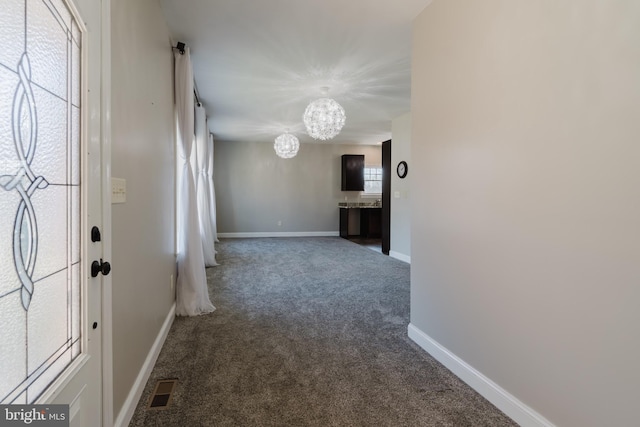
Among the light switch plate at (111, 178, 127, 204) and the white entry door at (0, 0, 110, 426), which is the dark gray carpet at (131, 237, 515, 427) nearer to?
the white entry door at (0, 0, 110, 426)

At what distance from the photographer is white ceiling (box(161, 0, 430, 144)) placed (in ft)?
7.80

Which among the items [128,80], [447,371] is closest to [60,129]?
[128,80]

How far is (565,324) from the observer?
1.34 metres

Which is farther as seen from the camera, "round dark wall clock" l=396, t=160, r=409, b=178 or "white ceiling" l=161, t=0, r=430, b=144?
"round dark wall clock" l=396, t=160, r=409, b=178

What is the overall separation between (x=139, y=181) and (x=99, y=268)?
0.83m

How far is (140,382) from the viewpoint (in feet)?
5.59

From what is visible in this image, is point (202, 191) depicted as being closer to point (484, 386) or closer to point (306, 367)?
point (306, 367)

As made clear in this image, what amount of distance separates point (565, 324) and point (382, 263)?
3.85 m

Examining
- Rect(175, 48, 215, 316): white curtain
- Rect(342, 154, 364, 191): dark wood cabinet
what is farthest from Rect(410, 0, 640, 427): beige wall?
Rect(342, 154, 364, 191): dark wood cabinet

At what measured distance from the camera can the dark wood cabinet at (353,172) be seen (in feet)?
27.8

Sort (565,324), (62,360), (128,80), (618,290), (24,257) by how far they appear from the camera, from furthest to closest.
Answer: (128,80)
(565,324)
(618,290)
(62,360)
(24,257)

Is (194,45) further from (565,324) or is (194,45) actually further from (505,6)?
(565,324)

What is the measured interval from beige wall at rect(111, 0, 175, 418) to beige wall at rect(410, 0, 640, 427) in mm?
1927

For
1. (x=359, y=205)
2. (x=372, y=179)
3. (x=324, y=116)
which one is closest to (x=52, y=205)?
(x=324, y=116)
